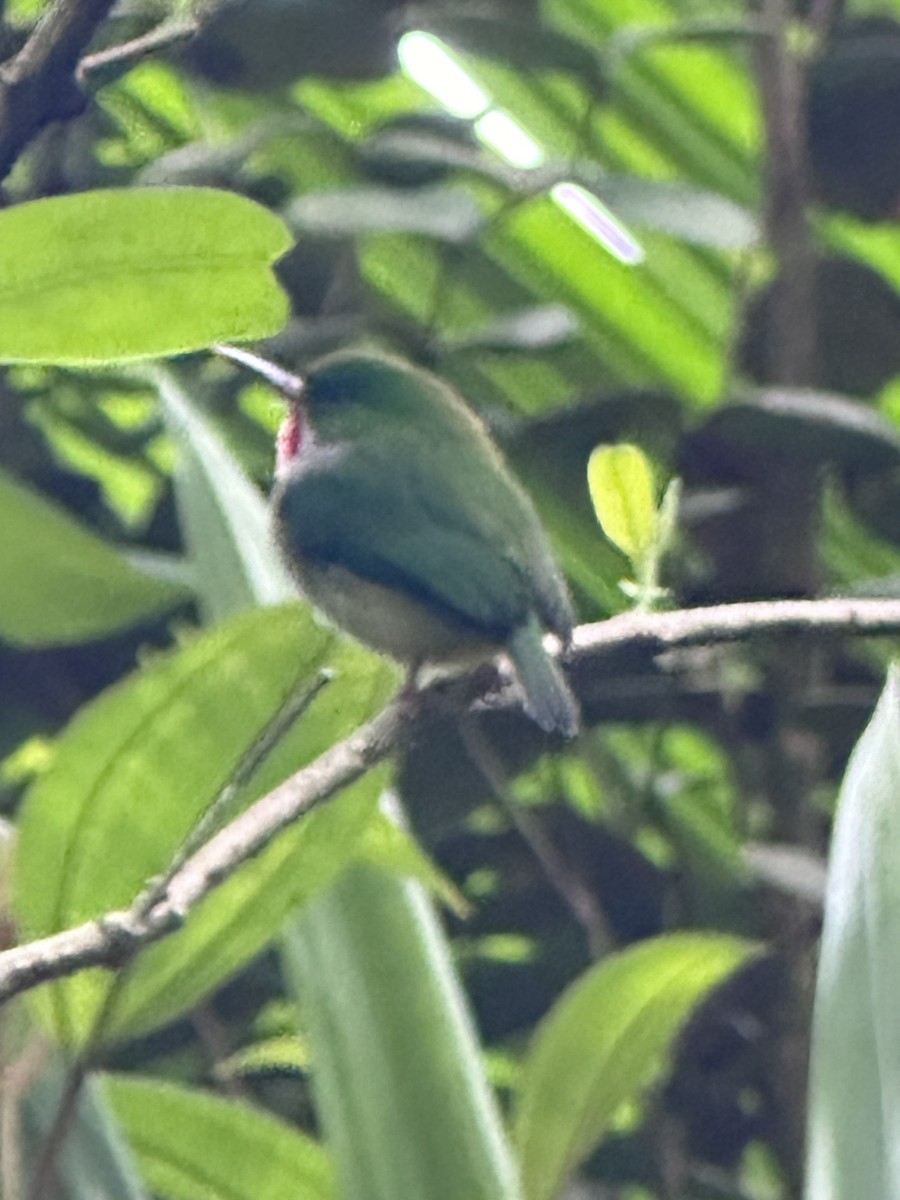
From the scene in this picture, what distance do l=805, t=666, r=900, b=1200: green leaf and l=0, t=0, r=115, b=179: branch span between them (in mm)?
231

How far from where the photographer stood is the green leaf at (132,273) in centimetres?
27

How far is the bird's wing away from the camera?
36cm

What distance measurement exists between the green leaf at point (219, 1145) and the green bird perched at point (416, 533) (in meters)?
0.15

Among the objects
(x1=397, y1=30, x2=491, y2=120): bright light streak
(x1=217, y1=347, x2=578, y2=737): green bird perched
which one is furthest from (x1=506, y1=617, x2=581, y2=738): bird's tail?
(x1=397, y1=30, x2=491, y2=120): bright light streak

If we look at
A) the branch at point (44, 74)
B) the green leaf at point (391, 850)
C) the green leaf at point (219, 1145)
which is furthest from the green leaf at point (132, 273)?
the green leaf at point (219, 1145)

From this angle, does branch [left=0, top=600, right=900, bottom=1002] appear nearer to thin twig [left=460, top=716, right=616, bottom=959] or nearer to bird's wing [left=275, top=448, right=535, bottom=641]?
bird's wing [left=275, top=448, right=535, bottom=641]

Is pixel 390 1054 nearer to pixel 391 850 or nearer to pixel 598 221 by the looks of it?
pixel 391 850

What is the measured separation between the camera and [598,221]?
26.5 inches

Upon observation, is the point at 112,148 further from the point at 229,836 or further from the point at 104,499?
the point at 229,836

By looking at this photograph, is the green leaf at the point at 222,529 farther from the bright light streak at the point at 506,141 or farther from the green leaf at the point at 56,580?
the bright light streak at the point at 506,141

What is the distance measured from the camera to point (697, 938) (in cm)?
46

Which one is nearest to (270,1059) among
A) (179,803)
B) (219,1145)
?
(219,1145)

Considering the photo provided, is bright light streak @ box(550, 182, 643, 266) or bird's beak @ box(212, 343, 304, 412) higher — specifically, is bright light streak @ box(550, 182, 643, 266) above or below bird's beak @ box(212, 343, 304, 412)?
above

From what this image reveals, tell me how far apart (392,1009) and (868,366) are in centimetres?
44
